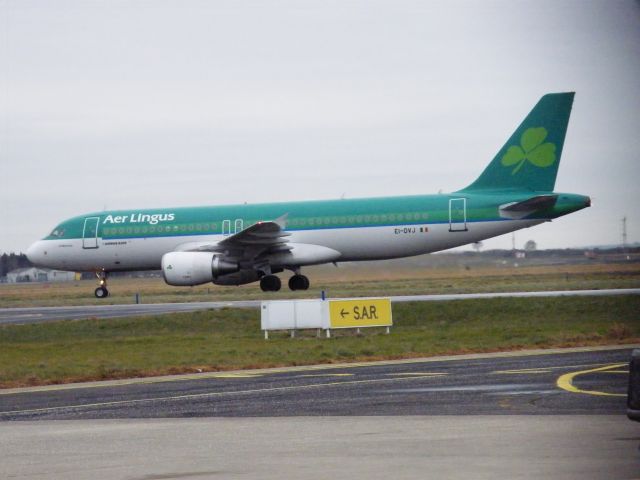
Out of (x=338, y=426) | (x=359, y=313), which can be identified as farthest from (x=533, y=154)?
(x=338, y=426)

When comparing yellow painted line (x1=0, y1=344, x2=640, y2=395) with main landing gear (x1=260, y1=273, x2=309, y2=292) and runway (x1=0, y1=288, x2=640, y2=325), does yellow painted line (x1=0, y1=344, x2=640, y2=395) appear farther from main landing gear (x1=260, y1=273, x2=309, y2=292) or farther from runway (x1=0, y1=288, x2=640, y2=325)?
main landing gear (x1=260, y1=273, x2=309, y2=292)

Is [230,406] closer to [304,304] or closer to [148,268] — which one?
[304,304]

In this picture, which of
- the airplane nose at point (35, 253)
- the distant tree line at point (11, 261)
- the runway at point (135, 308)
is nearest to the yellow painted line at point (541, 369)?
the runway at point (135, 308)

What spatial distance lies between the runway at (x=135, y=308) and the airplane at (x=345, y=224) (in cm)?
187

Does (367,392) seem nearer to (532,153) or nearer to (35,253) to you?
(532,153)

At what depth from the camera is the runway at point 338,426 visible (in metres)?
10.6

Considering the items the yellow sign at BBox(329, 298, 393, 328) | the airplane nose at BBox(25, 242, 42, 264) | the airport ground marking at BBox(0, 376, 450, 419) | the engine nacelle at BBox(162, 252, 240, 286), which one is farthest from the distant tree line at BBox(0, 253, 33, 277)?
the airport ground marking at BBox(0, 376, 450, 419)

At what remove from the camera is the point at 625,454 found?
34.8 feet

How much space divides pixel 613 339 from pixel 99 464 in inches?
738

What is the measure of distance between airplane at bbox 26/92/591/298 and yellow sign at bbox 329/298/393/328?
13991 mm

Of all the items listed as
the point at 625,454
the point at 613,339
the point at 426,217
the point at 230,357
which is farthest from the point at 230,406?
the point at 426,217

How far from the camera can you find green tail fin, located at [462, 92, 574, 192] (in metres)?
46.9

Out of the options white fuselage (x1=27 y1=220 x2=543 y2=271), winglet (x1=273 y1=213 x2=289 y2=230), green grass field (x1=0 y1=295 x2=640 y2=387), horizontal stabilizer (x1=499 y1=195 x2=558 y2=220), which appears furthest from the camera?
winglet (x1=273 y1=213 x2=289 y2=230)

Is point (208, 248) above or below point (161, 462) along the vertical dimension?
above
